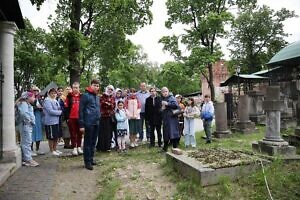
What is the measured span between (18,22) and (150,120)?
4.70m

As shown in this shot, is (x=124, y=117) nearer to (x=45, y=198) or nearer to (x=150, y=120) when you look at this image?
(x=150, y=120)

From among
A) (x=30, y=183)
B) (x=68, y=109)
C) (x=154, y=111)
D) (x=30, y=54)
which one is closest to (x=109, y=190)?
(x=30, y=183)

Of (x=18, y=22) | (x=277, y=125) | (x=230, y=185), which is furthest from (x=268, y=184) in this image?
(x=18, y=22)

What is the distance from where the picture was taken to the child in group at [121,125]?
9.99 metres

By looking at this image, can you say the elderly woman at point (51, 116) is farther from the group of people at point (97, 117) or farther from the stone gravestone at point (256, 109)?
the stone gravestone at point (256, 109)

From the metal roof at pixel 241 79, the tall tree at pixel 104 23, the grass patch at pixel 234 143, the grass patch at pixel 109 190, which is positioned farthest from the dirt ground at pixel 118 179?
the metal roof at pixel 241 79

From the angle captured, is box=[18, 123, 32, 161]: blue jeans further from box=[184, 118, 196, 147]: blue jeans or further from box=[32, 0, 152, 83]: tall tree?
box=[32, 0, 152, 83]: tall tree

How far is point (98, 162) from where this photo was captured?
8453 mm

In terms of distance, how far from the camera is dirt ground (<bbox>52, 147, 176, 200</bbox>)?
19.1 feet

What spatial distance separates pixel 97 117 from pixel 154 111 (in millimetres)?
2836

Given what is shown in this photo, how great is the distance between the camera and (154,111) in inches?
407

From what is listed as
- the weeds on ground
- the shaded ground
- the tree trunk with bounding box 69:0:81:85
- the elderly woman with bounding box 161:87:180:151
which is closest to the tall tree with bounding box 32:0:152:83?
the tree trunk with bounding box 69:0:81:85

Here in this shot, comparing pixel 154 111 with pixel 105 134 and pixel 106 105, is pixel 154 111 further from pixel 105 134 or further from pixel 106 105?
pixel 105 134

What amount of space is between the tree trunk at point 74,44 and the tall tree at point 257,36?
89.4 feet
